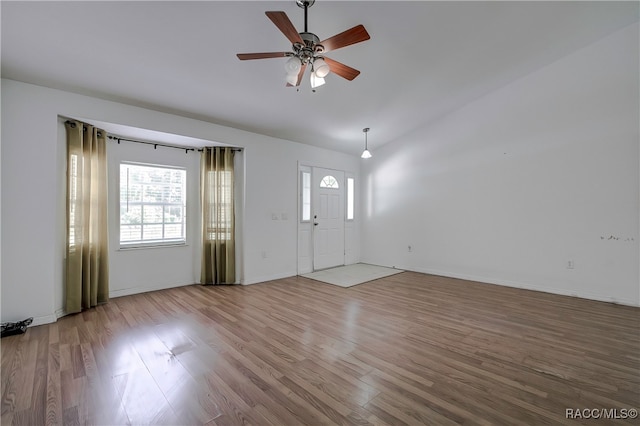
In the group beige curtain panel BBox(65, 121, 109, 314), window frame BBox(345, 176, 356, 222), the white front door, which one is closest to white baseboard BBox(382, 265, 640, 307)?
the white front door

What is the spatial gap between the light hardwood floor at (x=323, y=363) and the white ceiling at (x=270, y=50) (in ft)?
9.04

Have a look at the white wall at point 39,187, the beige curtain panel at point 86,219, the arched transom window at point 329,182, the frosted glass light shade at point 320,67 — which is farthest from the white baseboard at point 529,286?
the beige curtain panel at point 86,219

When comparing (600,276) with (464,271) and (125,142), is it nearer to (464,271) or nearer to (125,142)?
(464,271)

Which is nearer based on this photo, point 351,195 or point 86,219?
point 86,219

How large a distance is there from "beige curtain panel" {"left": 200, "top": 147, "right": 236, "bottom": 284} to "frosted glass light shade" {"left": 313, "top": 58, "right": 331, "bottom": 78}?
285 centimetres

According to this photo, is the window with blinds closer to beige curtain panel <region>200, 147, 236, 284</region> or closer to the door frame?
beige curtain panel <region>200, 147, 236, 284</region>

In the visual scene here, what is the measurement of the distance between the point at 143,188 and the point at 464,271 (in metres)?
5.81

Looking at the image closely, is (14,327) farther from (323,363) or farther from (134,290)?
(323,363)

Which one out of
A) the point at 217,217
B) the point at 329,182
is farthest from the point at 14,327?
the point at 329,182

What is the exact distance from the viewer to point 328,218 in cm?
606

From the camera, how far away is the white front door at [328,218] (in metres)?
5.79

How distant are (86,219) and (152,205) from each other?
0.99 m

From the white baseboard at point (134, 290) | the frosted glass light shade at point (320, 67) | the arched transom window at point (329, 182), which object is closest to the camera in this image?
the frosted glass light shade at point (320, 67)

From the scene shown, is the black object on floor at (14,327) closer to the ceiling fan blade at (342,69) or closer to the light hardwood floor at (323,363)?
the light hardwood floor at (323,363)
